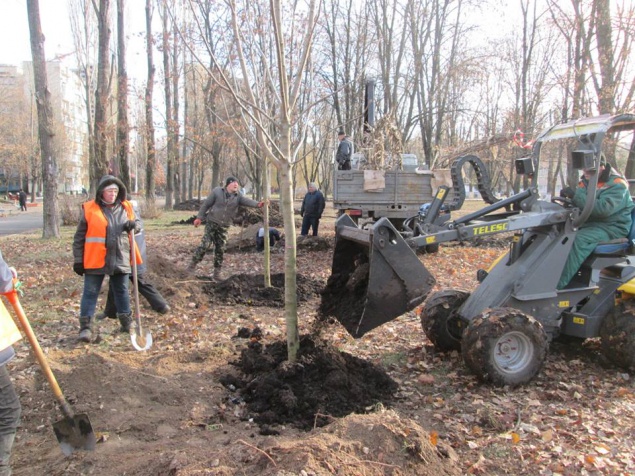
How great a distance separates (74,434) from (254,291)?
471 cm

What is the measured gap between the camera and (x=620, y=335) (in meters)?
4.56

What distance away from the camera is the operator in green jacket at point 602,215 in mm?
4633

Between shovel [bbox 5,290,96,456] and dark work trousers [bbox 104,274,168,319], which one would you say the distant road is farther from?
shovel [bbox 5,290,96,456]

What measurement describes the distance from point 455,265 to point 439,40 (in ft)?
58.5

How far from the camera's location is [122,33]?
64.8ft

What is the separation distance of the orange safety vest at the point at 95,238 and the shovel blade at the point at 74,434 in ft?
8.68

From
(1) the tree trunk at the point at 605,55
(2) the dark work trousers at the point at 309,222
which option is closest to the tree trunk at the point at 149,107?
(2) the dark work trousers at the point at 309,222

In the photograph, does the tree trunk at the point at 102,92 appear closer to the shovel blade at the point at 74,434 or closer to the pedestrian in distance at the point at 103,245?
the pedestrian in distance at the point at 103,245

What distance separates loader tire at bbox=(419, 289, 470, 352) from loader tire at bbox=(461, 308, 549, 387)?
68cm

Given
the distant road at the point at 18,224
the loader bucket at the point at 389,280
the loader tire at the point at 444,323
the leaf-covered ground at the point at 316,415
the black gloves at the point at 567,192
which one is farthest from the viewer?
the distant road at the point at 18,224

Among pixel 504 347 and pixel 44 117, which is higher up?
pixel 44 117

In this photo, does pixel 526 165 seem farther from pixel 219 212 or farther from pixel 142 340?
pixel 219 212

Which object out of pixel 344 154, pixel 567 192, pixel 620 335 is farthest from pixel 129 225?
pixel 344 154

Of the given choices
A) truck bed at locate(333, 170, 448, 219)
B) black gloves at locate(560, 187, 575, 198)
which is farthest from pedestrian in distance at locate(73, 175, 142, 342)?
truck bed at locate(333, 170, 448, 219)
